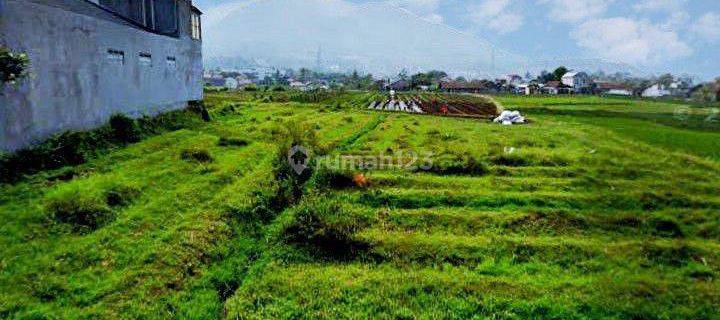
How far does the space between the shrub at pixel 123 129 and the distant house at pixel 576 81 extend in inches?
5377

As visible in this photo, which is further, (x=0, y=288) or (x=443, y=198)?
(x=443, y=198)

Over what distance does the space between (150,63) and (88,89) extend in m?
8.39

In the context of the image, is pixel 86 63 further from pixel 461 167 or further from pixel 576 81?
pixel 576 81

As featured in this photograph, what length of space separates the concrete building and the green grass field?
2205mm

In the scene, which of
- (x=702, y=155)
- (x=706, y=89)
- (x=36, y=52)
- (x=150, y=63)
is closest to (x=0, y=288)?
(x=36, y=52)

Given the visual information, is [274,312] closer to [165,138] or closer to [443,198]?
[443,198]

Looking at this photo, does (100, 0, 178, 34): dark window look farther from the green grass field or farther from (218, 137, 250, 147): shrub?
the green grass field

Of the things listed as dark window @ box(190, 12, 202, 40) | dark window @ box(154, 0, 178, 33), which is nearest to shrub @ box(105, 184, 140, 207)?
dark window @ box(154, 0, 178, 33)

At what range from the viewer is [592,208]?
15.4m

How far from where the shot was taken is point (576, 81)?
145750 mm

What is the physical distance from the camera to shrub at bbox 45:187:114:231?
38.8 ft

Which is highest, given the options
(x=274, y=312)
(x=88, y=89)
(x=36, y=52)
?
(x=36, y=52)

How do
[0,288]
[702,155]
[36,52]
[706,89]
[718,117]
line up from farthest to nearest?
1. [706,89]
2. [718,117]
3. [702,155]
4. [36,52]
5. [0,288]

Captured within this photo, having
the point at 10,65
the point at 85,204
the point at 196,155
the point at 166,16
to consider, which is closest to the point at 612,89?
the point at 166,16
